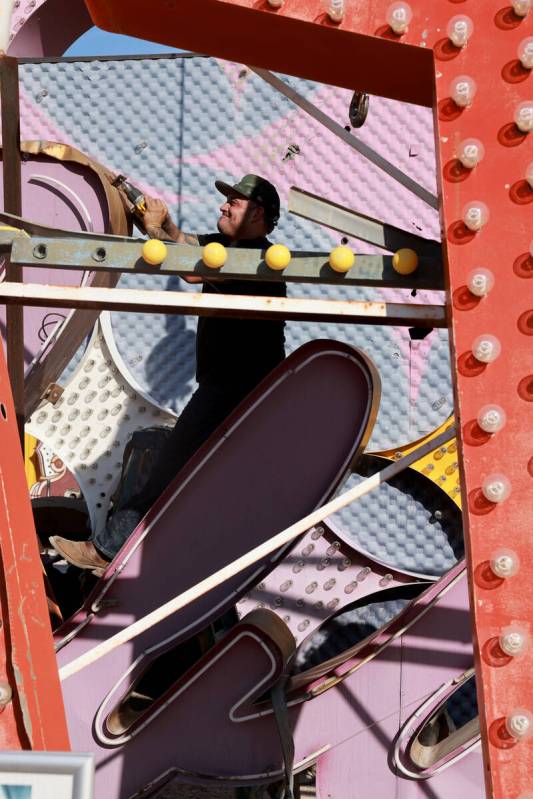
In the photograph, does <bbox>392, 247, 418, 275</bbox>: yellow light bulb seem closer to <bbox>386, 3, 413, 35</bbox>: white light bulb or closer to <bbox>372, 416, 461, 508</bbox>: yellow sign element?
<bbox>386, 3, 413, 35</bbox>: white light bulb

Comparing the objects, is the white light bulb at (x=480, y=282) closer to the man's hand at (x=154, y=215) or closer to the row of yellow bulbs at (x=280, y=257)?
the row of yellow bulbs at (x=280, y=257)

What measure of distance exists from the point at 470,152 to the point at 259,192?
6.77 feet

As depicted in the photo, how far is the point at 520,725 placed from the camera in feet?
9.52

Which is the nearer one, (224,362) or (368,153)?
(368,153)

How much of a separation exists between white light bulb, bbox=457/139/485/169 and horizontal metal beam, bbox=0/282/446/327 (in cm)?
49

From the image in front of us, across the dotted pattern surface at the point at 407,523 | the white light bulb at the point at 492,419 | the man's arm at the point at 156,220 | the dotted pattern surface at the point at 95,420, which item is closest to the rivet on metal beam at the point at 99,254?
the man's arm at the point at 156,220

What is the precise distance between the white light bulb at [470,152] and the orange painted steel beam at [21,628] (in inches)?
61.6

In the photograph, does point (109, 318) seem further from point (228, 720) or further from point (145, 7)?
point (145, 7)

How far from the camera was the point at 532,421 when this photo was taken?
3148 millimetres

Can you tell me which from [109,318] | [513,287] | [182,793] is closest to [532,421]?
[513,287]

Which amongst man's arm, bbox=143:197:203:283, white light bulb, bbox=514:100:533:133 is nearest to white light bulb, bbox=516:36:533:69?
white light bulb, bbox=514:100:533:133

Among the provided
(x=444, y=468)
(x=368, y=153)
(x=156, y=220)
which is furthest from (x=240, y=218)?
(x=444, y=468)

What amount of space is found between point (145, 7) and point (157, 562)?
243cm

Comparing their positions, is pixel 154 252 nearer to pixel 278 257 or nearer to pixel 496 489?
pixel 278 257
